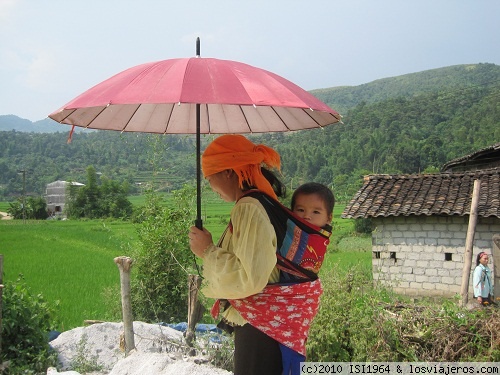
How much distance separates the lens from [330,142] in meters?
57.9

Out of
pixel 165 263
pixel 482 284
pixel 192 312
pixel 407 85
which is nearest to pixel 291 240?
pixel 192 312

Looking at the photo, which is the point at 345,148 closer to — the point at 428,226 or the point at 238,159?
the point at 428,226

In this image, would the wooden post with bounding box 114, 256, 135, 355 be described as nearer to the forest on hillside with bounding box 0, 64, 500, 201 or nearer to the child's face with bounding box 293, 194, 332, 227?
the child's face with bounding box 293, 194, 332, 227

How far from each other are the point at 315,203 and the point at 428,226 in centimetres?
1006

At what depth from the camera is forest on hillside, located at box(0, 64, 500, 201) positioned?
42.6 meters

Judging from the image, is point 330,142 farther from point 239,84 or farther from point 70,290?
point 239,84

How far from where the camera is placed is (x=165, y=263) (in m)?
7.07

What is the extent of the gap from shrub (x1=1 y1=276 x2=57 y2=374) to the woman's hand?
341cm

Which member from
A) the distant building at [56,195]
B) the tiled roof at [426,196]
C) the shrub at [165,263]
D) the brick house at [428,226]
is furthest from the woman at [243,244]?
the distant building at [56,195]

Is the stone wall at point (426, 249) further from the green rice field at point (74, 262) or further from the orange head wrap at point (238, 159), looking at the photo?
the orange head wrap at point (238, 159)

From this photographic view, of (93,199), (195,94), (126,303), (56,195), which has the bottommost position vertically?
(56,195)

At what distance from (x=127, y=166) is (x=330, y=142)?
81.1 ft

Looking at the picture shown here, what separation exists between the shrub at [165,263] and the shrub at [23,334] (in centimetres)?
170

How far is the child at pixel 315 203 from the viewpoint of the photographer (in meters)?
2.43
